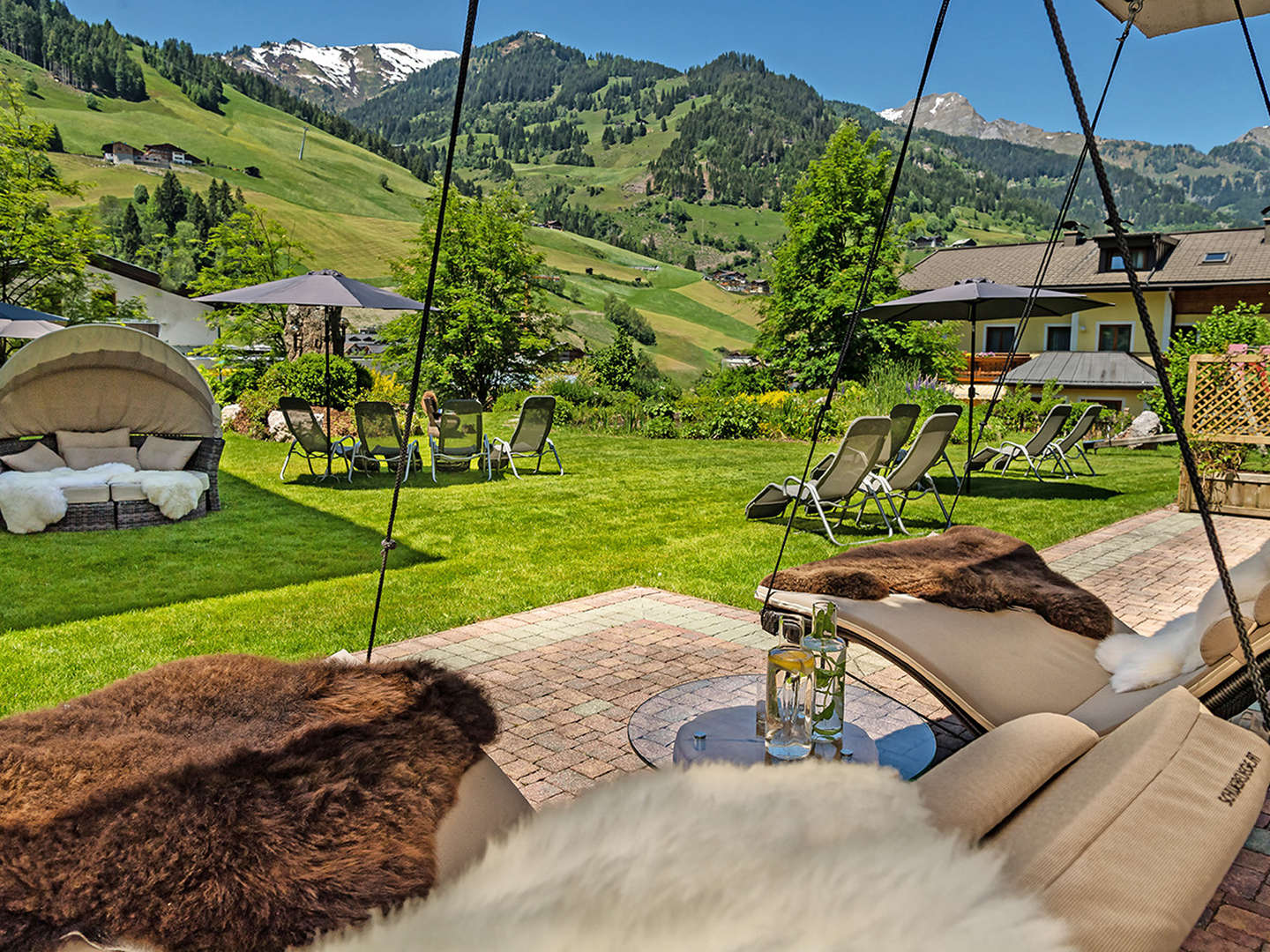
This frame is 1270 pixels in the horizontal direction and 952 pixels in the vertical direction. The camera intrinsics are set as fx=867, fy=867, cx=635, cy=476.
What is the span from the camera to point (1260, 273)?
2744cm

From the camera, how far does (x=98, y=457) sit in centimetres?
745

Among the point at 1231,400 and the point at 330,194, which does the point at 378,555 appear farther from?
the point at 330,194

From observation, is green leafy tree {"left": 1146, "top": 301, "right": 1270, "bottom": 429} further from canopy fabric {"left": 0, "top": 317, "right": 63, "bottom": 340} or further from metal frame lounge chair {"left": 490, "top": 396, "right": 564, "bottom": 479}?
canopy fabric {"left": 0, "top": 317, "right": 63, "bottom": 340}

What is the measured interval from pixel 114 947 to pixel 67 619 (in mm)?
4157

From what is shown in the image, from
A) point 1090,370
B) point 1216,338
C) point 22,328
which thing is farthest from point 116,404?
point 1090,370

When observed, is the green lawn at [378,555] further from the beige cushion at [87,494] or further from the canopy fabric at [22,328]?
the canopy fabric at [22,328]

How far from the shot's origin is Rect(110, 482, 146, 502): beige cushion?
662 cm

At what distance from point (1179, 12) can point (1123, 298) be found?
2794 centimetres

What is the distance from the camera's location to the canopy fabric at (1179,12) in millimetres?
3895

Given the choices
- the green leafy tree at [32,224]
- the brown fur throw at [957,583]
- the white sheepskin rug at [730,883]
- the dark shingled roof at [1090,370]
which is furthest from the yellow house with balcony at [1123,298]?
the white sheepskin rug at [730,883]

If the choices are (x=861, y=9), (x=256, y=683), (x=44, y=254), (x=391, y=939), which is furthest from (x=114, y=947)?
(x=861, y=9)

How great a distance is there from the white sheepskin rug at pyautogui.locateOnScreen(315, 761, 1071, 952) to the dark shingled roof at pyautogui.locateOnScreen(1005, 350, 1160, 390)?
2495cm

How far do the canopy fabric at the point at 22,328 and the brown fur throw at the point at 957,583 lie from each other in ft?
31.0

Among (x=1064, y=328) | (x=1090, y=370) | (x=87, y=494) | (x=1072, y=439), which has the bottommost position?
(x=87, y=494)
